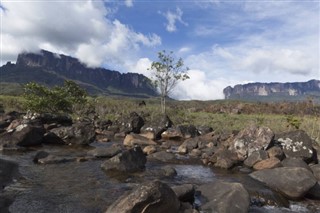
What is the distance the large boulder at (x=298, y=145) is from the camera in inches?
951

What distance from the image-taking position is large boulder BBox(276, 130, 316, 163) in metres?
24.2

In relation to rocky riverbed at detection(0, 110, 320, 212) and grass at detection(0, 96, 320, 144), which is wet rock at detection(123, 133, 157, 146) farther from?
grass at detection(0, 96, 320, 144)

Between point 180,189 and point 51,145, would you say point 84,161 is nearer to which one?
point 51,145

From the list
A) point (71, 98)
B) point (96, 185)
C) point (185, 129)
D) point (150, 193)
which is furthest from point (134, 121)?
point (150, 193)

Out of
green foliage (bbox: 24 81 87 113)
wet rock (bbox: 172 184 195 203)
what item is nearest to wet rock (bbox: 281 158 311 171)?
wet rock (bbox: 172 184 195 203)

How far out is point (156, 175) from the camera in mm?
19484

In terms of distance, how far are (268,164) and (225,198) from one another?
30.1 ft

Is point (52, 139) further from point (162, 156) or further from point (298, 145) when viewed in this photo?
point (298, 145)

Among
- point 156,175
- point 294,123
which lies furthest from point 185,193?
point 294,123

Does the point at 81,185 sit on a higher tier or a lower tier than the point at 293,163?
lower

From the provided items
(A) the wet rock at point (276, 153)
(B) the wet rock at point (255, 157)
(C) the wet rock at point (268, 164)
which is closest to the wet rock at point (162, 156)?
(B) the wet rock at point (255, 157)

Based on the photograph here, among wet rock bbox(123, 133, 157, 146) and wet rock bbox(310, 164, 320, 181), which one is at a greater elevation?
wet rock bbox(123, 133, 157, 146)

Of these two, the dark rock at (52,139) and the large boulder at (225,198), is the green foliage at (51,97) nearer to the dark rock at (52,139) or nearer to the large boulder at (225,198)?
the dark rock at (52,139)

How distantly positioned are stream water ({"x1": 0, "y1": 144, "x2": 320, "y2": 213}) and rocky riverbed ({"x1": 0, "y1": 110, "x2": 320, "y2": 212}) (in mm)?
37
